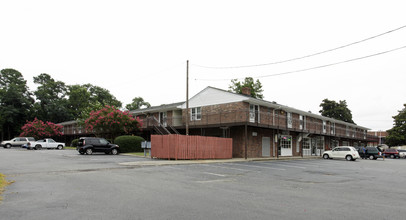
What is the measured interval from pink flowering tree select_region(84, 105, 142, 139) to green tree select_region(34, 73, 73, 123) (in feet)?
107

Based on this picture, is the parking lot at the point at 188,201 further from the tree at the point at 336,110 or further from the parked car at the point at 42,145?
the tree at the point at 336,110

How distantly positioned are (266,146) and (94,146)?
55.1 ft

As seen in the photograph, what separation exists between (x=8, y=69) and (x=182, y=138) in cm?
5572

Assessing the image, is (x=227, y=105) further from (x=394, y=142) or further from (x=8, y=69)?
(x=8, y=69)

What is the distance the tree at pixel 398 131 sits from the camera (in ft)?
177

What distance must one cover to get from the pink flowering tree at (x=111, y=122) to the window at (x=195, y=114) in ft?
22.1

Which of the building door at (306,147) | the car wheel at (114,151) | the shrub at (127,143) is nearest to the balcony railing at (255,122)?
the building door at (306,147)

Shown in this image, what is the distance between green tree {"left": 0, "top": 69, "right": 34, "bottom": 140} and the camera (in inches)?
2181

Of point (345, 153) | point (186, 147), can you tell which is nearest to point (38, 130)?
point (186, 147)

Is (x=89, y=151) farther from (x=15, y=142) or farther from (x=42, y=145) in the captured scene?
(x=15, y=142)

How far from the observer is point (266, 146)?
30.0m

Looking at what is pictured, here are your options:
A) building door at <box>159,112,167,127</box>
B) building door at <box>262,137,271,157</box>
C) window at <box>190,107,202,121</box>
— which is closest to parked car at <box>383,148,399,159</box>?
building door at <box>262,137,271,157</box>

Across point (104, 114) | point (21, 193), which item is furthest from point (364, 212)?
point (104, 114)

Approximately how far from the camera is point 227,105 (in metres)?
27.8
